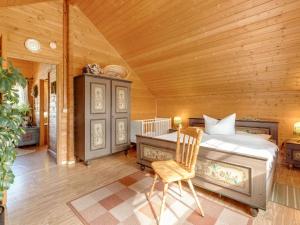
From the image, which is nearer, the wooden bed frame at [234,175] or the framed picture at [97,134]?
the wooden bed frame at [234,175]

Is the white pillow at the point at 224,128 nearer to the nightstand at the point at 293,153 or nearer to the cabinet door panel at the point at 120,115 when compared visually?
the nightstand at the point at 293,153

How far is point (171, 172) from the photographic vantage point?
71.1 inches

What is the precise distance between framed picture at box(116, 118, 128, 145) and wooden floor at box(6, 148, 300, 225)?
0.37 meters

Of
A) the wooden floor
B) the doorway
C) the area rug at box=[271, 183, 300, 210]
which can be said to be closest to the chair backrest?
the wooden floor

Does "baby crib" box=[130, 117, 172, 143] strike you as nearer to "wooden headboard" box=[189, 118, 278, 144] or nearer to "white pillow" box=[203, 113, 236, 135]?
"white pillow" box=[203, 113, 236, 135]

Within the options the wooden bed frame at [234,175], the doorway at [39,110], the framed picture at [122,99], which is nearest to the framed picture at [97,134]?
the framed picture at [122,99]

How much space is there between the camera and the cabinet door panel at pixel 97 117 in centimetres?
311

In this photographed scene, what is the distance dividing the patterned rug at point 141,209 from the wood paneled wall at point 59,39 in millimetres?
1652

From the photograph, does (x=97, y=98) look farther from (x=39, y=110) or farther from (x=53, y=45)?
Answer: (x=39, y=110)

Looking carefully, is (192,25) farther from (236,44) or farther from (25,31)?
(25,31)

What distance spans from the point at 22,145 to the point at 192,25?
16.7 feet

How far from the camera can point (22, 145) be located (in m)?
4.45

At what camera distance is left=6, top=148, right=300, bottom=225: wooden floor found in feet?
5.67

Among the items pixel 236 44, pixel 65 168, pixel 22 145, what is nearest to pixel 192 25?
pixel 236 44
